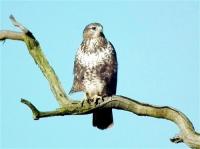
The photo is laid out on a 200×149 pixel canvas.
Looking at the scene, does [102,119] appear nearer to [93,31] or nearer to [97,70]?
[97,70]

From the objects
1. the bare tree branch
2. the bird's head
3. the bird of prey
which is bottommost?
the bare tree branch

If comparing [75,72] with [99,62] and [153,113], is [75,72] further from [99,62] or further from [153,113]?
[153,113]

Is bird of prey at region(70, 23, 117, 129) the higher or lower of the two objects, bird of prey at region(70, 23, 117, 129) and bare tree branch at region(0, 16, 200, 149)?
the higher

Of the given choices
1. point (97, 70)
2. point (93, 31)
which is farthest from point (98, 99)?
point (93, 31)

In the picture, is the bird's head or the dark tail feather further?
the bird's head

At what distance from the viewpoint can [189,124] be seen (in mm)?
8070

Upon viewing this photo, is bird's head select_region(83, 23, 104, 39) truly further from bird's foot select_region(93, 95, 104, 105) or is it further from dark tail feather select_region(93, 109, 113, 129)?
dark tail feather select_region(93, 109, 113, 129)

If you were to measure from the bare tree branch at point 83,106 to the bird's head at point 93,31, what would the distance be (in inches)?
53.4

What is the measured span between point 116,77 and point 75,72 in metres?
0.68

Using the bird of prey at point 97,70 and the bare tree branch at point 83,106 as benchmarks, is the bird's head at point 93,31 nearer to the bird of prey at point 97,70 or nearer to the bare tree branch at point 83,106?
the bird of prey at point 97,70

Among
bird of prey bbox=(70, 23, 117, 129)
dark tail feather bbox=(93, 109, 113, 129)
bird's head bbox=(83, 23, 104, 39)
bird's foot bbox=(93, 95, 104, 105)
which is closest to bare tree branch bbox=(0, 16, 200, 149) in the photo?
bird's foot bbox=(93, 95, 104, 105)

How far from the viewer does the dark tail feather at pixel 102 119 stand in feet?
33.2

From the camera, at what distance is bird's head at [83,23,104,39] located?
1031 centimetres

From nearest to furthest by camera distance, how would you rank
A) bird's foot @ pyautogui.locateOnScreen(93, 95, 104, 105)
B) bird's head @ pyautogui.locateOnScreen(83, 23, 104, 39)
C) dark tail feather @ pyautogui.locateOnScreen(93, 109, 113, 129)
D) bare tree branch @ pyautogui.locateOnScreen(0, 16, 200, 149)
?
bare tree branch @ pyautogui.locateOnScreen(0, 16, 200, 149) → bird's foot @ pyautogui.locateOnScreen(93, 95, 104, 105) → dark tail feather @ pyautogui.locateOnScreen(93, 109, 113, 129) → bird's head @ pyautogui.locateOnScreen(83, 23, 104, 39)
